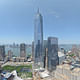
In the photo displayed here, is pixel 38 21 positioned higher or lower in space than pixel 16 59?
higher

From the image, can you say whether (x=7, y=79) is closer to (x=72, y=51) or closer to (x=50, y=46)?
(x=50, y=46)

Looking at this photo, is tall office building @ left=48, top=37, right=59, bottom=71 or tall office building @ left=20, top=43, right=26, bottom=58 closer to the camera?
tall office building @ left=48, top=37, right=59, bottom=71

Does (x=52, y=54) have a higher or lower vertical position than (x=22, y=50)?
higher

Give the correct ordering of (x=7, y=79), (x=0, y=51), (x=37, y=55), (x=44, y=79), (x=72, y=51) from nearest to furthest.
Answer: (x=7, y=79) → (x=44, y=79) → (x=37, y=55) → (x=0, y=51) → (x=72, y=51)

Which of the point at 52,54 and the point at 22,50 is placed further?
the point at 22,50

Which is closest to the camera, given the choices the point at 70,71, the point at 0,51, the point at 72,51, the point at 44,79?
the point at 70,71

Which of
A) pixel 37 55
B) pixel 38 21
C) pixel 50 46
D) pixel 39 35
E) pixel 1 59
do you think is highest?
pixel 38 21

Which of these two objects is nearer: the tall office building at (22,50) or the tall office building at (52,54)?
the tall office building at (52,54)

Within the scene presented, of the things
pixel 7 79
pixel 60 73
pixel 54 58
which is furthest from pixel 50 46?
pixel 7 79
